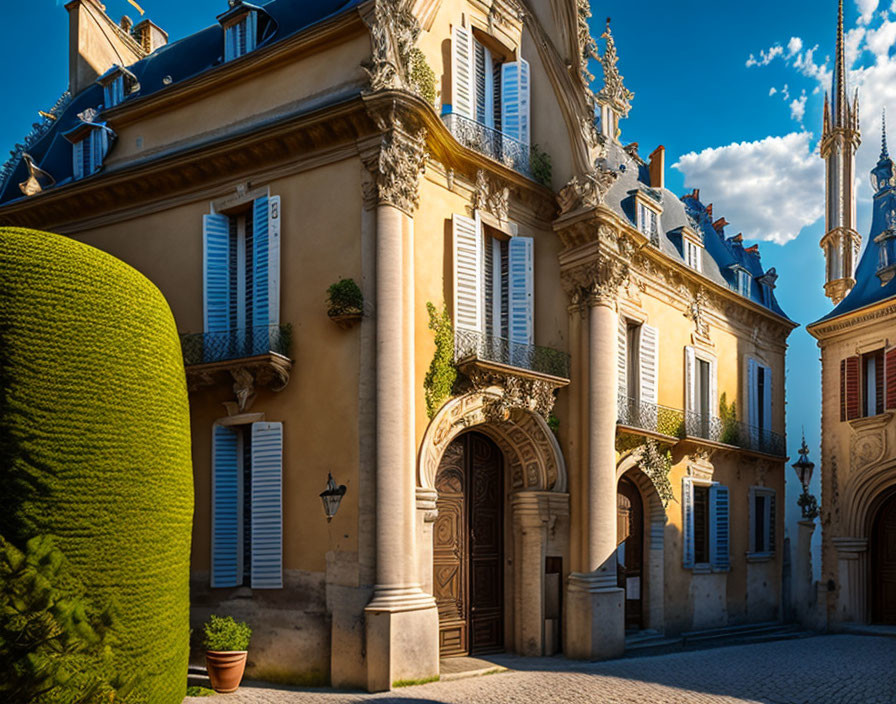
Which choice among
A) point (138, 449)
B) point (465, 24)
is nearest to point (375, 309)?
point (138, 449)

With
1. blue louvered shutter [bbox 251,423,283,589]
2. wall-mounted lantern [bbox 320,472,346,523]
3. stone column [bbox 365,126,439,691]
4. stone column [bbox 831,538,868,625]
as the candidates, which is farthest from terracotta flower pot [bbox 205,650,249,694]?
stone column [bbox 831,538,868,625]

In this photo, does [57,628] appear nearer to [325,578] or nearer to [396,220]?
[325,578]

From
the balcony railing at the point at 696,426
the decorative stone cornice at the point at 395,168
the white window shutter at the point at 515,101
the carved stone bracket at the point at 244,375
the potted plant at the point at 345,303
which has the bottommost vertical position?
the balcony railing at the point at 696,426

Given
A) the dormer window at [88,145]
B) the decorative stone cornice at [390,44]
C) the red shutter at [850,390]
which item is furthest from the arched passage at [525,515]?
the red shutter at [850,390]

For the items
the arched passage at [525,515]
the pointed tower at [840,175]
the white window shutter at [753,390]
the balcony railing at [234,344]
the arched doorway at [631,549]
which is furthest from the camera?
the pointed tower at [840,175]

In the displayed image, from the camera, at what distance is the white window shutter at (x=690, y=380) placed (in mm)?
20250

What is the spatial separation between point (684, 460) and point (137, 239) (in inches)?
526

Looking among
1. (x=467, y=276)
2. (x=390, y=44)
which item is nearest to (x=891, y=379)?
(x=467, y=276)

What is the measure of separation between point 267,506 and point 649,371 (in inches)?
386

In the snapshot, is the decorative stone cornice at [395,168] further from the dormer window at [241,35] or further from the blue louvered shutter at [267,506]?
the dormer window at [241,35]

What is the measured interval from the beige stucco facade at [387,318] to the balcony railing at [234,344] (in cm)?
26

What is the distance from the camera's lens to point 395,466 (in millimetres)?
12109

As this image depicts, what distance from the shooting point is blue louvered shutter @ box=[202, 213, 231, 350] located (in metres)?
14.1

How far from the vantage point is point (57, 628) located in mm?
7117
